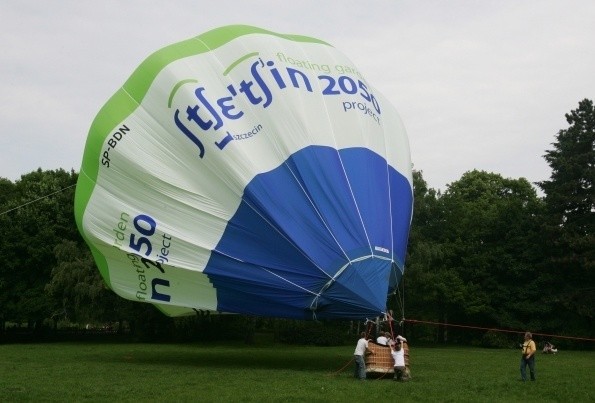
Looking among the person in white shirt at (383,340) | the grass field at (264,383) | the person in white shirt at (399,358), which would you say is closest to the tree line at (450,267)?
the grass field at (264,383)

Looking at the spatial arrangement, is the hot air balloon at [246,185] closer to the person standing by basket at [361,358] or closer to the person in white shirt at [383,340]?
the person in white shirt at [383,340]

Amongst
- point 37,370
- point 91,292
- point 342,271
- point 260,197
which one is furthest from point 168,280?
point 91,292

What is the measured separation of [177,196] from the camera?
45.3 ft

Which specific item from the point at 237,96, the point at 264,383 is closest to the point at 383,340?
the point at 264,383

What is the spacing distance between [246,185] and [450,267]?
28.6 m

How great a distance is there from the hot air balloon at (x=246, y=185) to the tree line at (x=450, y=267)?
16698 mm

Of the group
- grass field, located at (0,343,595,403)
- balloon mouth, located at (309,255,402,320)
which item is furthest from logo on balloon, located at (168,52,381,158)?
grass field, located at (0,343,595,403)

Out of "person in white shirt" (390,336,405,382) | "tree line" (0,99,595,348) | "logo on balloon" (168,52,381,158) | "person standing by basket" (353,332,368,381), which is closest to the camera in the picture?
"logo on balloon" (168,52,381,158)

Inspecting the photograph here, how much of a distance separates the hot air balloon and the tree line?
16698mm

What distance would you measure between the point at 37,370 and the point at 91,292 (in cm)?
1433

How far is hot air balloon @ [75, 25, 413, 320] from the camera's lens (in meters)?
13.0

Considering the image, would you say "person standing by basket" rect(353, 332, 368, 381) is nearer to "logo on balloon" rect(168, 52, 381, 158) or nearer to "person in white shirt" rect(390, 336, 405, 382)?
"person in white shirt" rect(390, 336, 405, 382)

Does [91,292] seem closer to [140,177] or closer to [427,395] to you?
[140,177]

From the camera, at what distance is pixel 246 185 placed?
13.2 m
